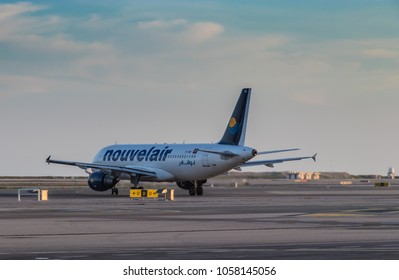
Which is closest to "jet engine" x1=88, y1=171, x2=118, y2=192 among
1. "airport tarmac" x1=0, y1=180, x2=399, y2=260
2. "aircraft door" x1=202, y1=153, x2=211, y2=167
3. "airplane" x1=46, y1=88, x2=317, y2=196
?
"airplane" x1=46, y1=88, x2=317, y2=196

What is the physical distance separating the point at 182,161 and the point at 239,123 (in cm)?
718

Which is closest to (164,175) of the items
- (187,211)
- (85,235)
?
(187,211)

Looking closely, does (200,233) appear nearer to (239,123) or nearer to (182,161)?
(239,123)

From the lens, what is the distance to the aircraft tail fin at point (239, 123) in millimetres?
90375

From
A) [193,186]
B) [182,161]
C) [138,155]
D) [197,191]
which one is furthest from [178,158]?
[138,155]

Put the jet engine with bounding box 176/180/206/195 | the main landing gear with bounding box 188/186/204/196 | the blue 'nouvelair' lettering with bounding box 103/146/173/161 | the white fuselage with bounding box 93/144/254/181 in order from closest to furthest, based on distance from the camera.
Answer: the white fuselage with bounding box 93/144/254/181 → the main landing gear with bounding box 188/186/204/196 → the jet engine with bounding box 176/180/206/195 → the blue 'nouvelair' lettering with bounding box 103/146/173/161

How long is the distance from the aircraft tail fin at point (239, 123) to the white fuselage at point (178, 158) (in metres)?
1.35

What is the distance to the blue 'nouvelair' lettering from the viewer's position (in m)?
96.2

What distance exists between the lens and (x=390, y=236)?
35188 mm

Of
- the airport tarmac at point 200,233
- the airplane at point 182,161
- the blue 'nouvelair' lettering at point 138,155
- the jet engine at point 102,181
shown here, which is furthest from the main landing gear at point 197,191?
the airport tarmac at point 200,233

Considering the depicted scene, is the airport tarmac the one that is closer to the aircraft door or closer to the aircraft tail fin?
the aircraft tail fin

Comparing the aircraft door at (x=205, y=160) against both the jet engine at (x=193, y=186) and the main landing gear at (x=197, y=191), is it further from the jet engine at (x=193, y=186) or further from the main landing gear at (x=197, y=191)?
the main landing gear at (x=197, y=191)

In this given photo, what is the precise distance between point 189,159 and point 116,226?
50726 millimetres
